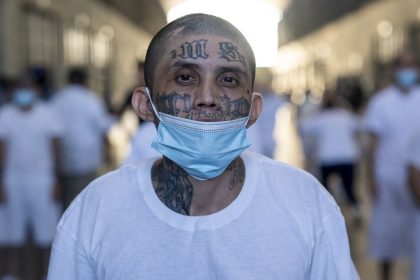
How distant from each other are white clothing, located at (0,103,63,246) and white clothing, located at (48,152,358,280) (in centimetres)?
497

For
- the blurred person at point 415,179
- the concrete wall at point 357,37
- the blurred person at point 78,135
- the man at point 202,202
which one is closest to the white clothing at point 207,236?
the man at point 202,202

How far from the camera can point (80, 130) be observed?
867cm

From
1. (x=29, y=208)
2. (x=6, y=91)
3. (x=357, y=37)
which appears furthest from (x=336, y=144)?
(x=357, y=37)

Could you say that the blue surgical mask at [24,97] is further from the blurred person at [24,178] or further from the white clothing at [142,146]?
the white clothing at [142,146]

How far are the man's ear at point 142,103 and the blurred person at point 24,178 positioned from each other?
485 cm

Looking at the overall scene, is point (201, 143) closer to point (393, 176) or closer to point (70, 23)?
point (393, 176)

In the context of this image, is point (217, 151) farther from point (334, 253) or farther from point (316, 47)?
point (316, 47)

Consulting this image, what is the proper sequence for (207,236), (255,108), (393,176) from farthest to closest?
(393,176) → (255,108) → (207,236)

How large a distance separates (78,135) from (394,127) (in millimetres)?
3263

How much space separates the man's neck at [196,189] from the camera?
2.32 meters

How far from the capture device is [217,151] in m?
2.30

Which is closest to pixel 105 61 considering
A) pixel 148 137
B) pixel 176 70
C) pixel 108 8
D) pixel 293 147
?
pixel 108 8

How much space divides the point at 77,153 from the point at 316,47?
40.0 metres

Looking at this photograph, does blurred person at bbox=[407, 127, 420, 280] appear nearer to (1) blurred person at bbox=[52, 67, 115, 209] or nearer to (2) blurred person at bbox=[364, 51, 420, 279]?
(2) blurred person at bbox=[364, 51, 420, 279]
